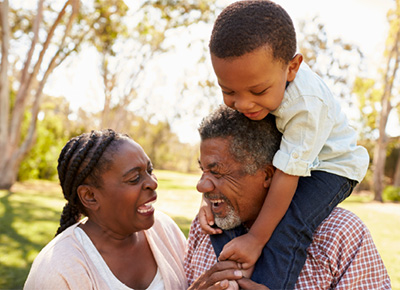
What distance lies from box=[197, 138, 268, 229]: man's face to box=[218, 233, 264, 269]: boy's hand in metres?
0.28

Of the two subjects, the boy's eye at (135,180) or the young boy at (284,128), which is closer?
the young boy at (284,128)

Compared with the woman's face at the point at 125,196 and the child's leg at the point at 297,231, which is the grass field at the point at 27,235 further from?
the child's leg at the point at 297,231

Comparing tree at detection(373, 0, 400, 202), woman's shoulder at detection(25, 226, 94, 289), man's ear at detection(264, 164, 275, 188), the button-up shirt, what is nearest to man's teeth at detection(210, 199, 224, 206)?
man's ear at detection(264, 164, 275, 188)

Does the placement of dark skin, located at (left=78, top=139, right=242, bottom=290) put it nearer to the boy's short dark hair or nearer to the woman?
the woman

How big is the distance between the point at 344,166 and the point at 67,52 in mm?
12912

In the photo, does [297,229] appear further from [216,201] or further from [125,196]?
[125,196]

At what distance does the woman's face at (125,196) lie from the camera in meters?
2.66

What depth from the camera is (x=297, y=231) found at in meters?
2.33

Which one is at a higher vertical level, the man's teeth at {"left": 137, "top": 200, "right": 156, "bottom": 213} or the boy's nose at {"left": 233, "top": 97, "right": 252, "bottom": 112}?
the boy's nose at {"left": 233, "top": 97, "right": 252, "bottom": 112}

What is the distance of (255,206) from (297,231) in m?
0.40

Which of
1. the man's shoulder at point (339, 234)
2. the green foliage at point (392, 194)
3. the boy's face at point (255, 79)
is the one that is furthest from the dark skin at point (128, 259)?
the green foliage at point (392, 194)

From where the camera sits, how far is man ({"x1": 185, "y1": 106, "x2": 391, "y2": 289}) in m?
2.34

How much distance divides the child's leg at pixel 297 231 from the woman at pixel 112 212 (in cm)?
81

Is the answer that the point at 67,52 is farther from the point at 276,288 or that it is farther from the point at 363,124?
the point at 363,124
